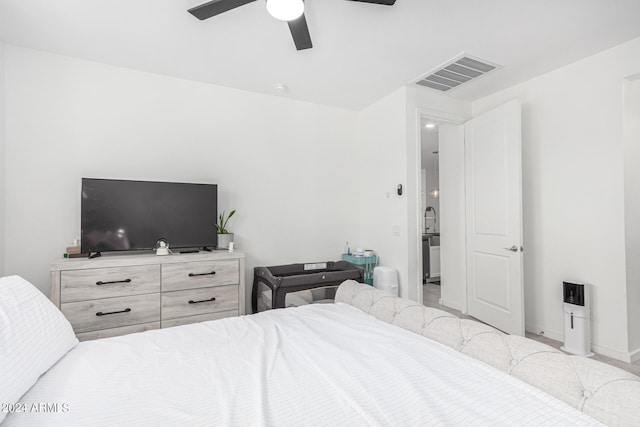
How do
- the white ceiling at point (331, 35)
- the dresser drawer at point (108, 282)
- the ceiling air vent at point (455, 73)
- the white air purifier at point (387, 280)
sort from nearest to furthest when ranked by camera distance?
1. the white ceiling at point (331, 35)
2. the dresser drawer at point (108, 282)
3. the ceiling air vent at point (455, 73)
4. the white air purifier at point (387, 280)

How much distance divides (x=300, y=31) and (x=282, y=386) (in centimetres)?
188

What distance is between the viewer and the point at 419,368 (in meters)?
1.04

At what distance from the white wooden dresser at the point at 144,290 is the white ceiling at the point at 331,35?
1717mm

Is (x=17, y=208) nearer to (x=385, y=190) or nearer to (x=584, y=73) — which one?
(x=385, y=190)

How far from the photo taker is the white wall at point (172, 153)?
2496 mm

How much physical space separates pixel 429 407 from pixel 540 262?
2905 millimetres

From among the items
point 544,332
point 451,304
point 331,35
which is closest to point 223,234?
point 331,35

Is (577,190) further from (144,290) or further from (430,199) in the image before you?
(430,199)

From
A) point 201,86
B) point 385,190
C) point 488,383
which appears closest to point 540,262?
point 385,190

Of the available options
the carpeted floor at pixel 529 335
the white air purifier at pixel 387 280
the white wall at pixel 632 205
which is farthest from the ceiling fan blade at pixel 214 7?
the carpeted floor at pixel 529 335

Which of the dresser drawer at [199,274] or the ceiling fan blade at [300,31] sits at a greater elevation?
the ceiling fan blade at [300,31]

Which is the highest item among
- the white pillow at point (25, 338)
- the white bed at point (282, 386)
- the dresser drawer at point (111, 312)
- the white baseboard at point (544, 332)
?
the white pillow at point (25, 338)

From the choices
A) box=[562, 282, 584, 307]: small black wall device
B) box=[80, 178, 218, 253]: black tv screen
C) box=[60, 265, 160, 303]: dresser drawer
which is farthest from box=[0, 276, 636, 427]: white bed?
box=[562, 282, 584, 307]: small black wall device

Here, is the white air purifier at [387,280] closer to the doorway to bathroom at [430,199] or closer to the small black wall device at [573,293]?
the doorway to bathroom at [430,199]
